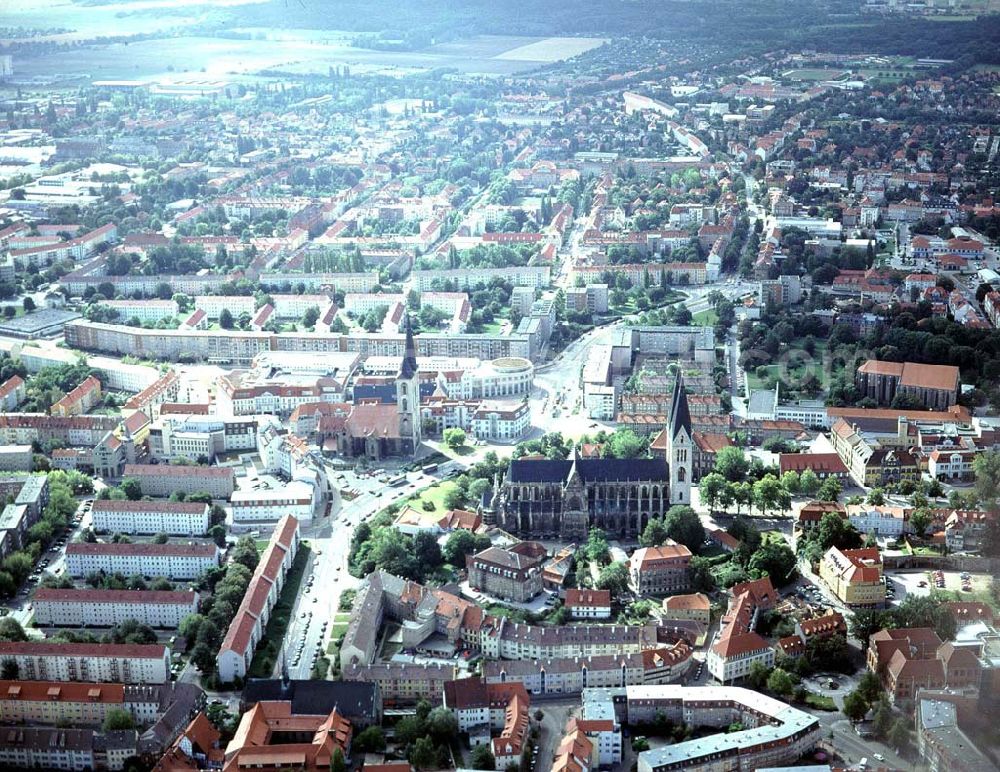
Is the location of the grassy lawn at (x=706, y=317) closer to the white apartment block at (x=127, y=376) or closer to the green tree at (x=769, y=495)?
the green tree at (x=769, y=495)

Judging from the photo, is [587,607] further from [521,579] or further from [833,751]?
[833,751]

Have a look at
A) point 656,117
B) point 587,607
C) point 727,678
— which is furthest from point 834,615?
point 656,117

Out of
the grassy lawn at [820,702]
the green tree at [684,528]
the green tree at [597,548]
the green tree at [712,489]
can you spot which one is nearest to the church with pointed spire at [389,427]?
the green tree at [597,548]

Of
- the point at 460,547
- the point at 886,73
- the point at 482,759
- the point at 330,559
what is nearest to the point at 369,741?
the point at 482,759

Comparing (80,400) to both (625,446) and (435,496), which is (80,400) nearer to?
(435,496)

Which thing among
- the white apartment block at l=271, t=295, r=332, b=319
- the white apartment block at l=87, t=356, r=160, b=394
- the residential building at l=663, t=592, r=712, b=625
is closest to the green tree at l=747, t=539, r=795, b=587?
the residential building at l=663, t=592, r=712, b=625
